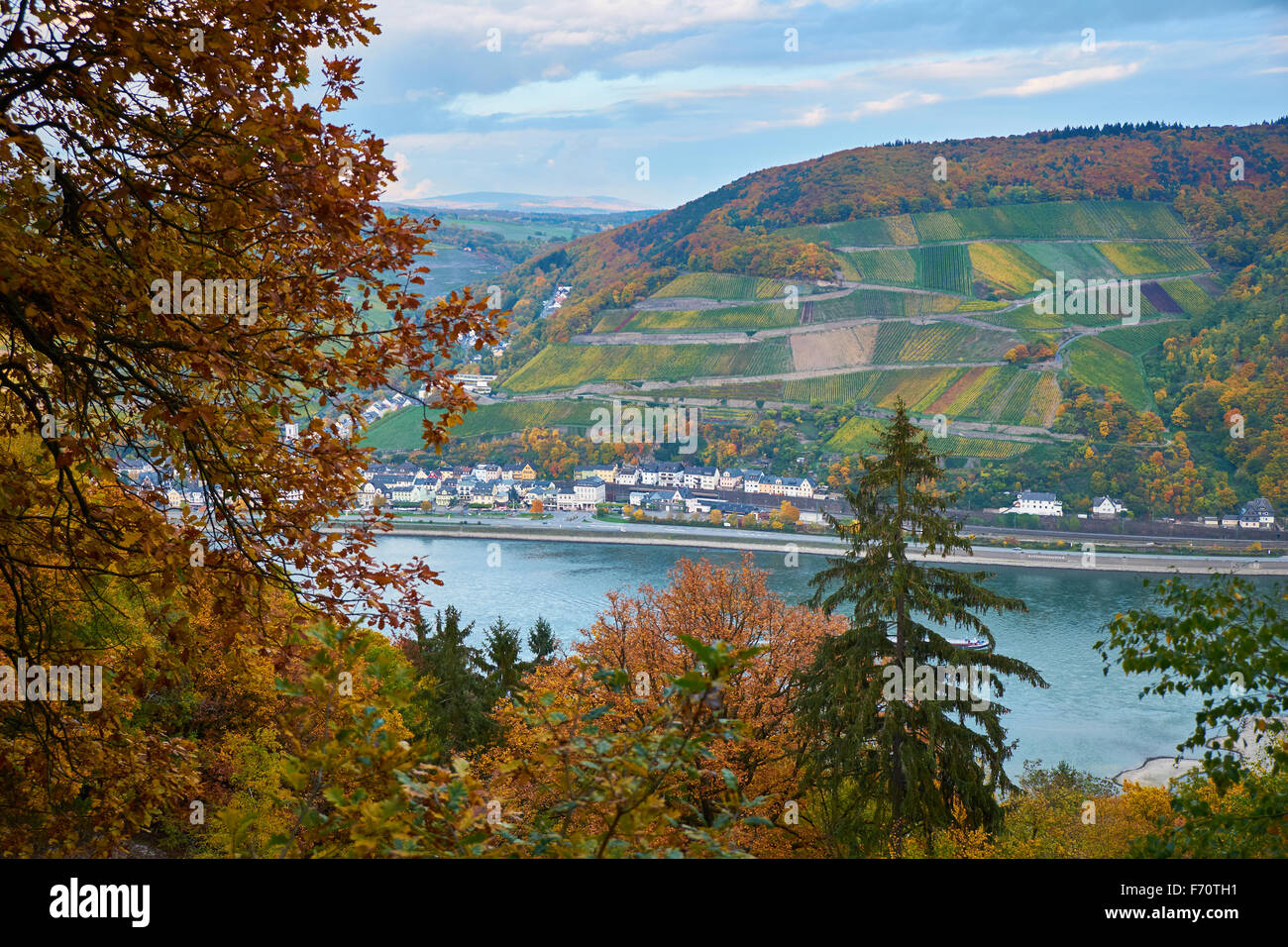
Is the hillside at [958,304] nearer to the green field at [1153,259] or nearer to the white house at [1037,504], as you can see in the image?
the green field at [1153,259]

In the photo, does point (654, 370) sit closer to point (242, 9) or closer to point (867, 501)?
point (867, 501)

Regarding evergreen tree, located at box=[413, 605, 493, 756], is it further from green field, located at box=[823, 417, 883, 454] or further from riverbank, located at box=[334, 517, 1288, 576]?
green field, located at box=[823, 417, 883, 454]

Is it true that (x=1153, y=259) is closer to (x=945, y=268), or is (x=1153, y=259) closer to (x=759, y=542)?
(x=945, y=268)

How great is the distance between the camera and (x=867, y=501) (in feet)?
31.8

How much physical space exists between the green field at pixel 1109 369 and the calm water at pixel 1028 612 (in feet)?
107

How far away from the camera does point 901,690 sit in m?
9.05

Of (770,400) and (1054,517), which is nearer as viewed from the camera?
(1054,517)

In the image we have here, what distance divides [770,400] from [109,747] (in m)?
74.8

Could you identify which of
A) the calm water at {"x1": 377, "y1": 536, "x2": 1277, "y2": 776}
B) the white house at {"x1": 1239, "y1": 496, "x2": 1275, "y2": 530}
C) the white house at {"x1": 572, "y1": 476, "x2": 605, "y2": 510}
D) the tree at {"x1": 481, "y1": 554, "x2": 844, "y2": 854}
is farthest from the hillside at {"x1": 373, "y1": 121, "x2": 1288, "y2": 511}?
the tree at {"x1": 481, "y1": 554, "x2": 844, "y2": 854}

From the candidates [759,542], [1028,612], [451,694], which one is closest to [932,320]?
[759,542]

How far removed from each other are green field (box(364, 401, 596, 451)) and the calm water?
2336 centimetres

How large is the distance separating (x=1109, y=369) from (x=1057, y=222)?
35645mm

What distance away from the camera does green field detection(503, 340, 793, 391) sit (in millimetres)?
82312
